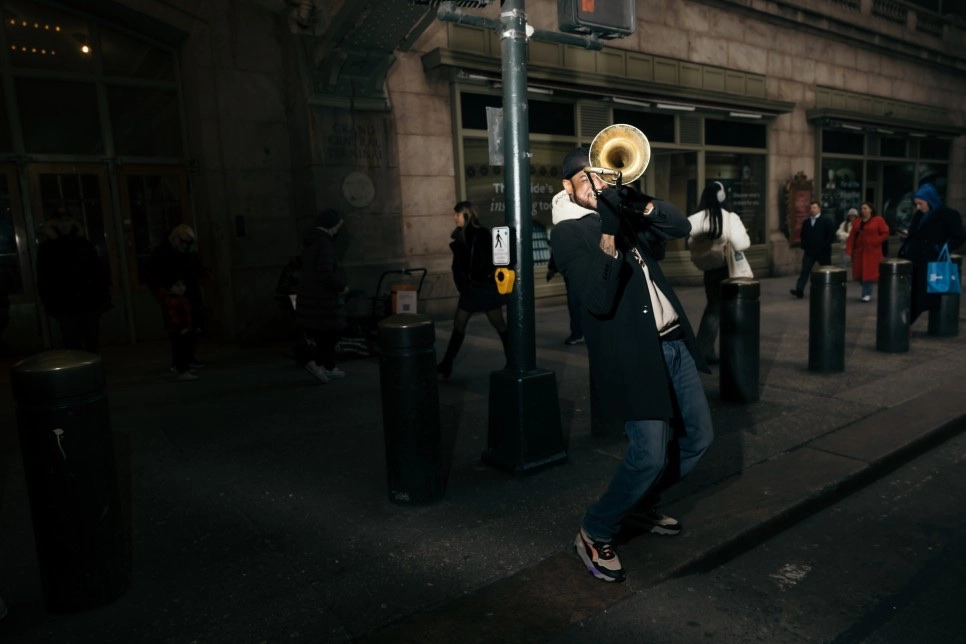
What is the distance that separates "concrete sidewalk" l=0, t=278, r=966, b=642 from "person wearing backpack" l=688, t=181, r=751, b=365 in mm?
587

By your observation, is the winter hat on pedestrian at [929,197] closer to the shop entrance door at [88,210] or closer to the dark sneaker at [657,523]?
the dark sneaker at [657,523]

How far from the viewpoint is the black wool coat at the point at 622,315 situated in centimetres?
281

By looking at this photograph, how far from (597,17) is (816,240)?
8730 millimetres

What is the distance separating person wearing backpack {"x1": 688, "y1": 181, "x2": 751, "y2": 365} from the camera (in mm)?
6316

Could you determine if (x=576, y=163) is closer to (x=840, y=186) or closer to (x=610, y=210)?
(x=610, y=210)

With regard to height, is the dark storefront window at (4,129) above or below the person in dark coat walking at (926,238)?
above

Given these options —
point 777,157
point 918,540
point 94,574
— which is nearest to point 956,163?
point 777,157

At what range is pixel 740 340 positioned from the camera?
555 centimetres

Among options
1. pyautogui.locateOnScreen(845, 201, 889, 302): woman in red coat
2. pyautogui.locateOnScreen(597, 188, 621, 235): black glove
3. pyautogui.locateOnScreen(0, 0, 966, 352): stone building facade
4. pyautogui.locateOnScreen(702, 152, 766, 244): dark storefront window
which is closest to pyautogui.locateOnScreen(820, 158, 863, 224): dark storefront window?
pyautogui.locateOnScreen(702, 152, 766, 244): dark storefront window

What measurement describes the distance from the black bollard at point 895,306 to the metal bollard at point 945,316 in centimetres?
112

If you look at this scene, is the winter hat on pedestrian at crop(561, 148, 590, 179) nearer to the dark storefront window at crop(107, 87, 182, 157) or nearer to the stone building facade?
the stone building facade

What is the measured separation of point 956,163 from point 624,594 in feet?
77.9

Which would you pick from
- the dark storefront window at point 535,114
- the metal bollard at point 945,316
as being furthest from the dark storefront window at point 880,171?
the metal bollard at point 945,316

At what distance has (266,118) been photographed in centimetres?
970
